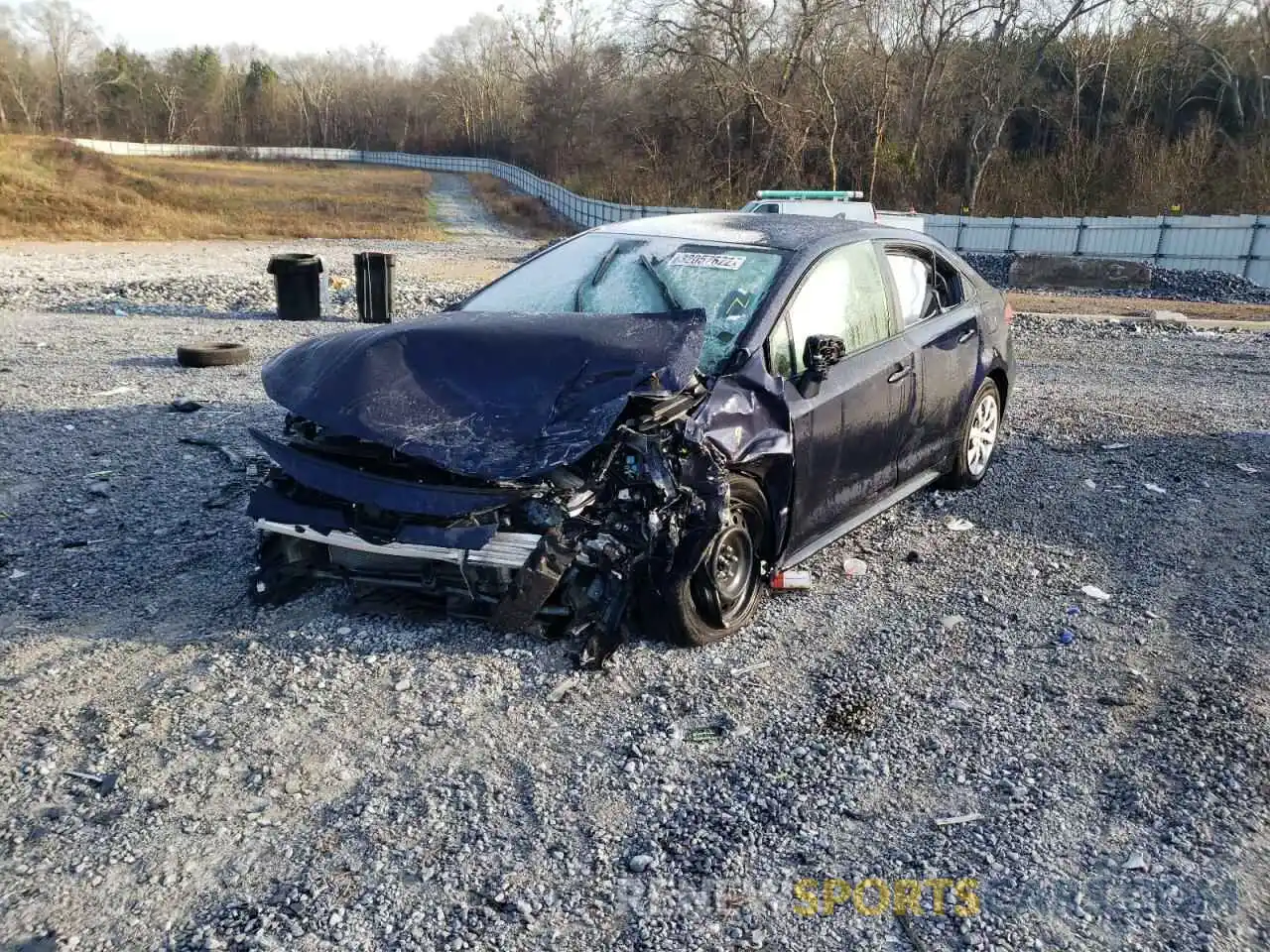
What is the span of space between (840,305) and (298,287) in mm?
10640

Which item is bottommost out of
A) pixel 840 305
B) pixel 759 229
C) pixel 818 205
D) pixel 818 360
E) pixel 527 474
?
pixel 527 474

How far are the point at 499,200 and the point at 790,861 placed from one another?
53.8 m

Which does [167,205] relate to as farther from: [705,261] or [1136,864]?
[1136,864]

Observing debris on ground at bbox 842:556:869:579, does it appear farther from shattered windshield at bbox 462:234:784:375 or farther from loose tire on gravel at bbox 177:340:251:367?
loose tire on gravel at bbox 177:340:251:367

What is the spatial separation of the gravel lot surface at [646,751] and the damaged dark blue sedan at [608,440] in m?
0.36

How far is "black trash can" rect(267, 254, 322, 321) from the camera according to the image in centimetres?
1374

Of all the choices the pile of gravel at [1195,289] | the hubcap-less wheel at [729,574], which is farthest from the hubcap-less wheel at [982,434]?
the pile of gravel at [1195,289]

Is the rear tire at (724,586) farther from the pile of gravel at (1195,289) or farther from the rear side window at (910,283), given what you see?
the pile of gravel at (1195,289)

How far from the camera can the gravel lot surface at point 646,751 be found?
9.36ft

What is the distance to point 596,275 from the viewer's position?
Result: 540 centimetres

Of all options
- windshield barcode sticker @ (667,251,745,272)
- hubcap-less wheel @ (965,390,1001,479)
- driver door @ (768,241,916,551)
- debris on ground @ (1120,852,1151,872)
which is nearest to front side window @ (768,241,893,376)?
driver door @ (768,241,916,551)

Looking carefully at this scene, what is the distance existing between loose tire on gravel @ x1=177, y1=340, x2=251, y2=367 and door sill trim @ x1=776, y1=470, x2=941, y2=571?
7391 mm

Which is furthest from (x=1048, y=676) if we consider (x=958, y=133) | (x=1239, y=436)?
(x=958, y=133)

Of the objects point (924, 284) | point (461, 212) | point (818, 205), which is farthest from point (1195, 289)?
point (461, 212)
